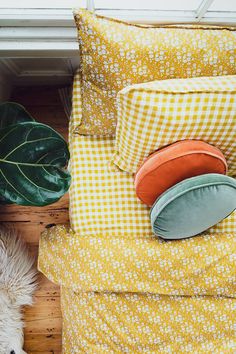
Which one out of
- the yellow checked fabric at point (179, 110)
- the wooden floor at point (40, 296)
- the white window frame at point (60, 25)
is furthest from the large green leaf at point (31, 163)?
the wooden floor at point (40, 296)

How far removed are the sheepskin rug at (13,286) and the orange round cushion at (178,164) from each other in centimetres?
59

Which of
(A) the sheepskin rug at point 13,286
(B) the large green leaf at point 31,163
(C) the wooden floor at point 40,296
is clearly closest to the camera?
(B) the large green leaf at point 31,163

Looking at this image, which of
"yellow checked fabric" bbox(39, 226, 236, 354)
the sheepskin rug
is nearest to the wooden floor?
Answer: the sheepskin rug

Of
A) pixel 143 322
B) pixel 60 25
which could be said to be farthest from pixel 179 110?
pixel 143 322

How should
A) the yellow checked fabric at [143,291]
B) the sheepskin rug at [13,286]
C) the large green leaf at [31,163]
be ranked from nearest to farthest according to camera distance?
1. the large green leaf at [31,163]
2. the yellow checked fabric at [143,291]
3. the sheepskin rug at [13,286]

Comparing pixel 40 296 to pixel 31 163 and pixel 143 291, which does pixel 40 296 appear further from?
pixel 31 163

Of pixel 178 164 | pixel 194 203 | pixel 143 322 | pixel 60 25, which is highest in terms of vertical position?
pixel 60 25

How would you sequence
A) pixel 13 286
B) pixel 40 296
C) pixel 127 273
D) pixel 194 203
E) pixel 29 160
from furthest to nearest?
1. pixel 40 296
2. pixel 13 286
3. pixel 127 273
4. pixel 194 203
5. pixel 29 160

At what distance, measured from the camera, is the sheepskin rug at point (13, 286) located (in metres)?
1.18

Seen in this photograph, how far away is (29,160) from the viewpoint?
0.77m

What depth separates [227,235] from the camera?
104 centimetres

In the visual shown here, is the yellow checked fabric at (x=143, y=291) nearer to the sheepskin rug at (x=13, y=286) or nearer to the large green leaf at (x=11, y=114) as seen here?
the sheepskin rug at (x=13, y=286)

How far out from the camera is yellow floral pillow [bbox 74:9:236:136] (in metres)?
0.86

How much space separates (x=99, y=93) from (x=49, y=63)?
403 mm
